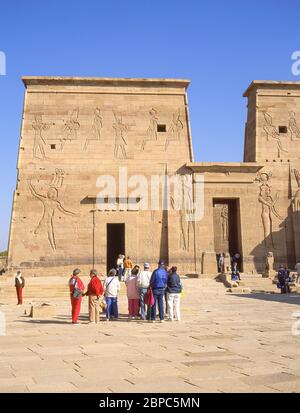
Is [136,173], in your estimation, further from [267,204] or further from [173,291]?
[173,291]

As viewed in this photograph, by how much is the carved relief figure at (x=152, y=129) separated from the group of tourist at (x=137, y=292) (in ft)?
44.0

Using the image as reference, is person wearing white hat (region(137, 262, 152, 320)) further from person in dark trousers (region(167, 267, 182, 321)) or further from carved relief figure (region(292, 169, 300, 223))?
carved relief figure (region(292, 169, 300, 223))

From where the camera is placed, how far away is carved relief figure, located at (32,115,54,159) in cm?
2167

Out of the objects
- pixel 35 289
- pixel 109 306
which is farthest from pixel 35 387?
pixel 35 289

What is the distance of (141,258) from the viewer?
20.9m

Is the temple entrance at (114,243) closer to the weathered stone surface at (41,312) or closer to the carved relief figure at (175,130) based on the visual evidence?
the carved relief figure at (175,130)

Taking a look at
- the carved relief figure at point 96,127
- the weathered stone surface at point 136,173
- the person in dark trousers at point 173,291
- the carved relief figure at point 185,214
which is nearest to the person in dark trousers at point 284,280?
the weathered stone surface at point 136,173

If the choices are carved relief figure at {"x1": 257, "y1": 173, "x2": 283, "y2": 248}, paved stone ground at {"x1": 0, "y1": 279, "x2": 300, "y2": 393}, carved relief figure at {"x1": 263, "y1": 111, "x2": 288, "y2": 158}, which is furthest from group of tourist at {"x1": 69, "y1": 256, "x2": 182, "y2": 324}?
carved relief figure at {"x1": 263, "y1": 111, "x2": 288, "y2": 158}

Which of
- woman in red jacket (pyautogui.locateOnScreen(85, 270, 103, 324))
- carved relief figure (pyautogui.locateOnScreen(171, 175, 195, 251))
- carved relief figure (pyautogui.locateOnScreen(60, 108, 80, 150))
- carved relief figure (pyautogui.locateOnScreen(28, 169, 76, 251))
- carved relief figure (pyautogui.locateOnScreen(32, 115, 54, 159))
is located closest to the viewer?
woman in red jacket (pyautogui.locateOnScreen(85, 270, 103, 324))

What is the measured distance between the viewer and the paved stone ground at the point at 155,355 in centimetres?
428

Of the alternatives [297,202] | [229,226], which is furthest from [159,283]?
[229,226]

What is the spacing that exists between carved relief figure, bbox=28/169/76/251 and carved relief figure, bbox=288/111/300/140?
40.2ft

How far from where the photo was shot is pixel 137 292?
31.6 feet
